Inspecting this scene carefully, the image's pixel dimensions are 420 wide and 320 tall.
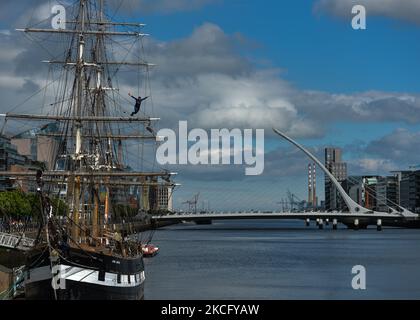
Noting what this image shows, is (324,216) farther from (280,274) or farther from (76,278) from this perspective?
(76,278)

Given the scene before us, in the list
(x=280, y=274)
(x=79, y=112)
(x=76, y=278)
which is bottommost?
(x=280, y=274)

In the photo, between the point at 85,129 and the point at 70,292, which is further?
the point at 85,129

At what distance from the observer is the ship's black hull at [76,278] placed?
1318 inches

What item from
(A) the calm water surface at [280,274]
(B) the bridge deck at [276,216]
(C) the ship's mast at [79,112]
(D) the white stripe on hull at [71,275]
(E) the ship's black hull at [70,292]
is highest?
(C) the ship's mast at [79,112]

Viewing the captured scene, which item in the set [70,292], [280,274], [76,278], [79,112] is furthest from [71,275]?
[280,274]

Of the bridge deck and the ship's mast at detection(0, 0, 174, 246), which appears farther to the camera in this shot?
the bridge deck

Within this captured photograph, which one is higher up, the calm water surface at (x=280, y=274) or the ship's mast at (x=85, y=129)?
the ship's mast at (x=85, y=129)

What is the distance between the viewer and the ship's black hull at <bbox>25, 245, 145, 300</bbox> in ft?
110

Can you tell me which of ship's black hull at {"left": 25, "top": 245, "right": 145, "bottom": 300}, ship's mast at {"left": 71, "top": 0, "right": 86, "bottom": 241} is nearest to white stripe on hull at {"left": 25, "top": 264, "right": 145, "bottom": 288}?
ship's black hull at {"left": 25, "top": 245, "right": 145, "bottom": 300}

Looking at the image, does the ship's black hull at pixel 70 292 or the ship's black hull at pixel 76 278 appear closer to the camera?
the ship's black hull at pixel 70 292

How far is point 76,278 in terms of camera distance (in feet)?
111

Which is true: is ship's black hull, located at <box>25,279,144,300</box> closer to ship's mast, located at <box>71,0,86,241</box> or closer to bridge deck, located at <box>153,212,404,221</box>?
ship's mast, located at <box>71,0,86,241</box>

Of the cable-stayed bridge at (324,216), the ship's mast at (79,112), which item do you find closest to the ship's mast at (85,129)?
the ship's mast at (79,112)

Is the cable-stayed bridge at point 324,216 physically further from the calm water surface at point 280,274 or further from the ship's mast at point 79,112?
the ship's mast at point 79,112
